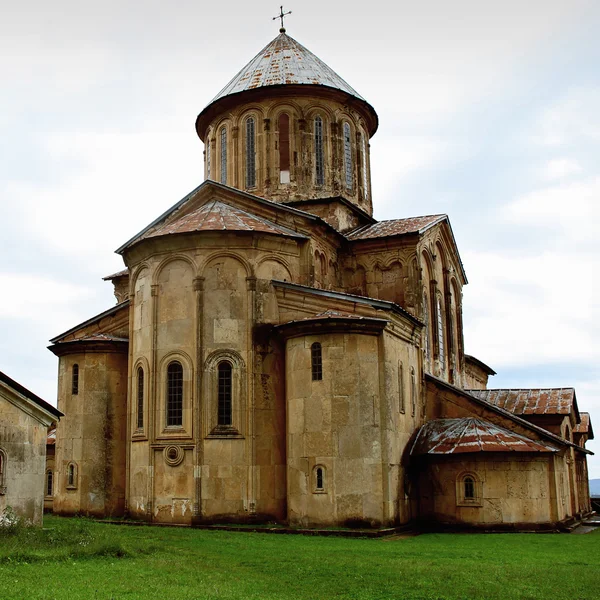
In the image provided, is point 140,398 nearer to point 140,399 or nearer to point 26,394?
point 140,399

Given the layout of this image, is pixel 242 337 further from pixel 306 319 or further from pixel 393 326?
pixel 393 326

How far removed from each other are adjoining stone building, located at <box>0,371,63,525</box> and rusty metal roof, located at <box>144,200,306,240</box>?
7.44 metres

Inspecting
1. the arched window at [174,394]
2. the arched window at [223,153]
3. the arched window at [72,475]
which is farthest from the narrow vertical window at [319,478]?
the arched window at [223,153]

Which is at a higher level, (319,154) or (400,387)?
(319,154)

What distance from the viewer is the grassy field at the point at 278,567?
12094mm

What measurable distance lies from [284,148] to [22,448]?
51.6ft

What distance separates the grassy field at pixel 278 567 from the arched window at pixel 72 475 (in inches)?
258

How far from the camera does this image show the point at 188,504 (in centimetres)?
2206

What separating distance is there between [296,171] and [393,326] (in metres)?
8.71

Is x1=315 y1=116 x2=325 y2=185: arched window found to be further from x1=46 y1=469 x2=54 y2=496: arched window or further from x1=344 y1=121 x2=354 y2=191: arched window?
x1=46 y1=469 x2=54 y2=496: arched window

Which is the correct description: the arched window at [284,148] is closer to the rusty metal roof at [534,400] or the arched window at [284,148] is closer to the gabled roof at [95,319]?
the gabled roof at [95,319]

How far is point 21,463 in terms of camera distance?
1795cm

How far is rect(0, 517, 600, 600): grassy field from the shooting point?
12.1 meters

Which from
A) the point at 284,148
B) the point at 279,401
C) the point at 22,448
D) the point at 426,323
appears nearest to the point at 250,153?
the point at 284,148
